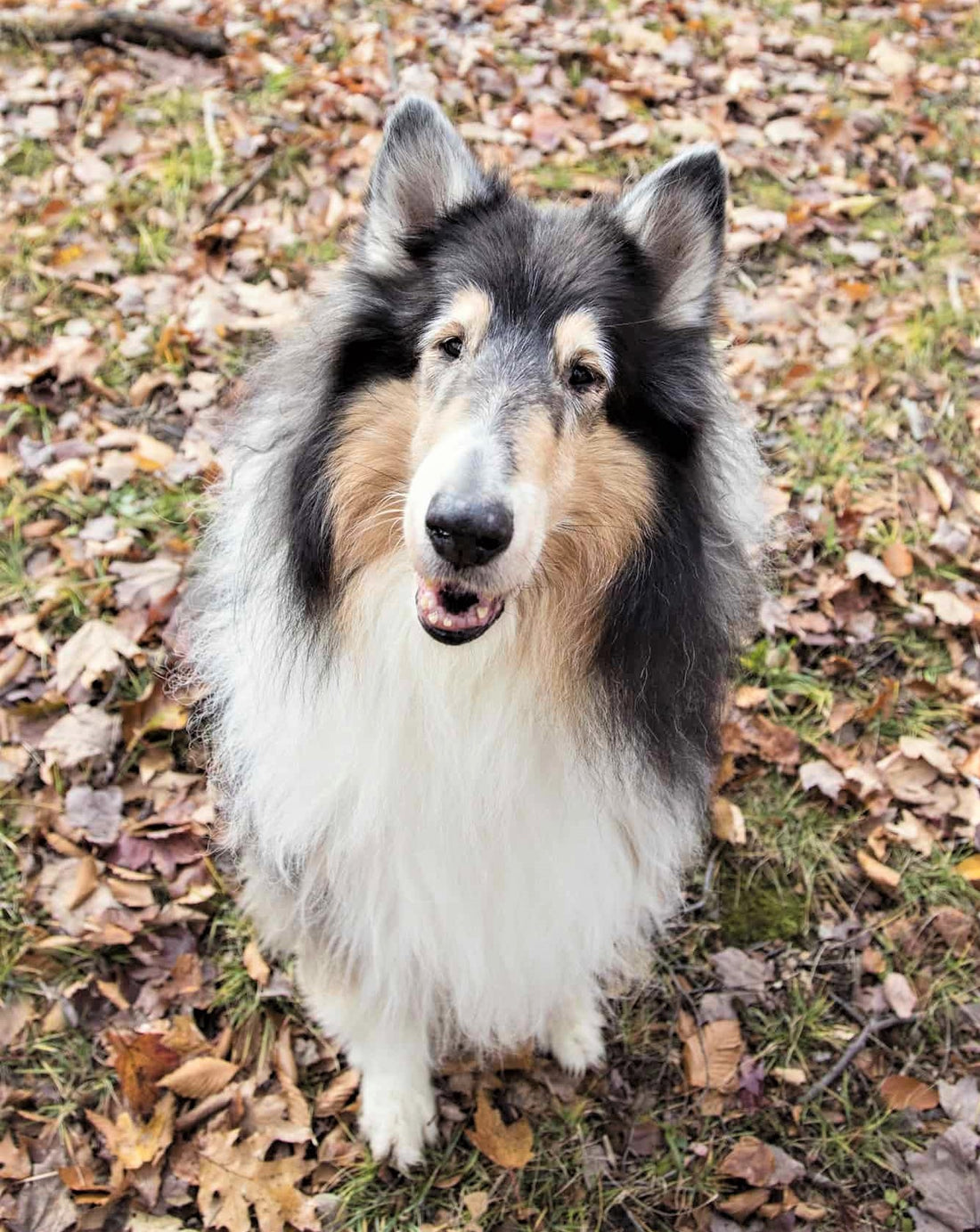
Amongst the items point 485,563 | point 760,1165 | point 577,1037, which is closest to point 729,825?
point 577,1037

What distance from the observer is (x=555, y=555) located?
197cm

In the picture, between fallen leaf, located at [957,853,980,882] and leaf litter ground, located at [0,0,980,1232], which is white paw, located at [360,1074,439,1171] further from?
fallen leaf, located at [957,853,980,882]

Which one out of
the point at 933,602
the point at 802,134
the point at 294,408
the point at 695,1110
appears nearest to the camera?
the point at 294,408

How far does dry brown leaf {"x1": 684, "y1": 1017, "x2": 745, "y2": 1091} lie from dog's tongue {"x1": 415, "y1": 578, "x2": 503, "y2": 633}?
163 centimetres

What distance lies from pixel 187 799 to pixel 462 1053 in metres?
1.09

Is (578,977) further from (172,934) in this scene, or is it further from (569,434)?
(569,434)

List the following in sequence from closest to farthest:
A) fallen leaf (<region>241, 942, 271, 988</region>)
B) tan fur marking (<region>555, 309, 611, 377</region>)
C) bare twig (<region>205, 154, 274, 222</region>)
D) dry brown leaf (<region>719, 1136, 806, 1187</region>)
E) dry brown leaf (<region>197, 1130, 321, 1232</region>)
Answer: tan fur marking (<region>555, 309, 611, 377</region>) → dry brown leaf (<region>197, 1130, 321, 1232</region>) → dry brown leaf (<region>719, 1136, 806, 1187</region>) → fallen leaf (<region>241, 942, 271, 988</region>) → bare twig (<region>205, 154, 274, 222</region>)

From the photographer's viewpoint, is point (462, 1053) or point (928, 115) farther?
point (928, 115)

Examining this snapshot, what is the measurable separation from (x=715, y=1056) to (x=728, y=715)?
938 millimetres

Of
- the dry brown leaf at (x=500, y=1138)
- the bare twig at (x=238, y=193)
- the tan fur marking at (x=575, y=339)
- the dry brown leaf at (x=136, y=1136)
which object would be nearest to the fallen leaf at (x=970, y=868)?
the dry brown leaf at (x=500, y=1138)

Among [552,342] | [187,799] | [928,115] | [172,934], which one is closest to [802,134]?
[928,115]

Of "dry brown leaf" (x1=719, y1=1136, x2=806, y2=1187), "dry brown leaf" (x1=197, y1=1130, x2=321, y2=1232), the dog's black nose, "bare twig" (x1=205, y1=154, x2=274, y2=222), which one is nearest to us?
the dog's black nose

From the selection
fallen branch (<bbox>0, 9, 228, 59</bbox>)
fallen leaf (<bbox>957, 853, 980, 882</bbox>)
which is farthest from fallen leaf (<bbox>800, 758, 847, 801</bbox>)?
fallen branch (<bbox>0, 9, 228, 59</bbox>)

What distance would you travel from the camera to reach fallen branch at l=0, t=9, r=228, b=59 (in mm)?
5281
